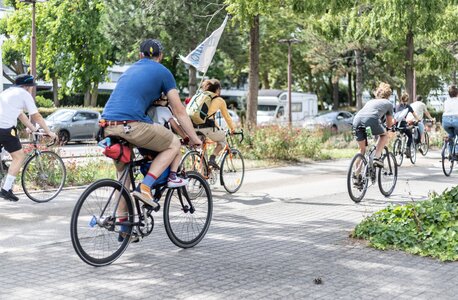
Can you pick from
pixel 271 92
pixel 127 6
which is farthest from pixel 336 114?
pixel 127 6

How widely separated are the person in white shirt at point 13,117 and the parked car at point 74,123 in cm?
2047

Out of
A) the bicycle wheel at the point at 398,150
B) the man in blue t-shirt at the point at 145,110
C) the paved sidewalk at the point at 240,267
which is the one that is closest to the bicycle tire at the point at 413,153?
the bicycle wheel at the point at 398,150

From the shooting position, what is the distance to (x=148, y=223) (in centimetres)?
616

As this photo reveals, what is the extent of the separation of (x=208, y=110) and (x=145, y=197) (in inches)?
170

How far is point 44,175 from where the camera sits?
1045 cm

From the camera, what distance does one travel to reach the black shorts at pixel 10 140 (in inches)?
358

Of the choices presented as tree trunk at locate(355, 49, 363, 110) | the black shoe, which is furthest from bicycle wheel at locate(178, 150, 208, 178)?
tree trunk at locate(355, 49, 363, 110)

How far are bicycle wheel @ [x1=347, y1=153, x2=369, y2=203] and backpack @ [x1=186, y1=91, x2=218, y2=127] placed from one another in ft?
7.22

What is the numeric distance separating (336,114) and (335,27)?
18.3 metres

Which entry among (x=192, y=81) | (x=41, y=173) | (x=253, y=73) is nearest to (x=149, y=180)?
(x=41, y=173)

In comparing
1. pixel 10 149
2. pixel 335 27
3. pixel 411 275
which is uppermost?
pixel 335 27

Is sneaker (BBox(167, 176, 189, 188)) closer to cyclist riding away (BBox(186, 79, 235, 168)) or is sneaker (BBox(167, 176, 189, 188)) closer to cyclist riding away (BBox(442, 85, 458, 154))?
cyclist riding away (BBox(186, 79, 235, 168))

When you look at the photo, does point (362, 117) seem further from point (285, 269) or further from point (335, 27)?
point (335, 27)

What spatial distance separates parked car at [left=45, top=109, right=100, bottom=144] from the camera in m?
29.7
